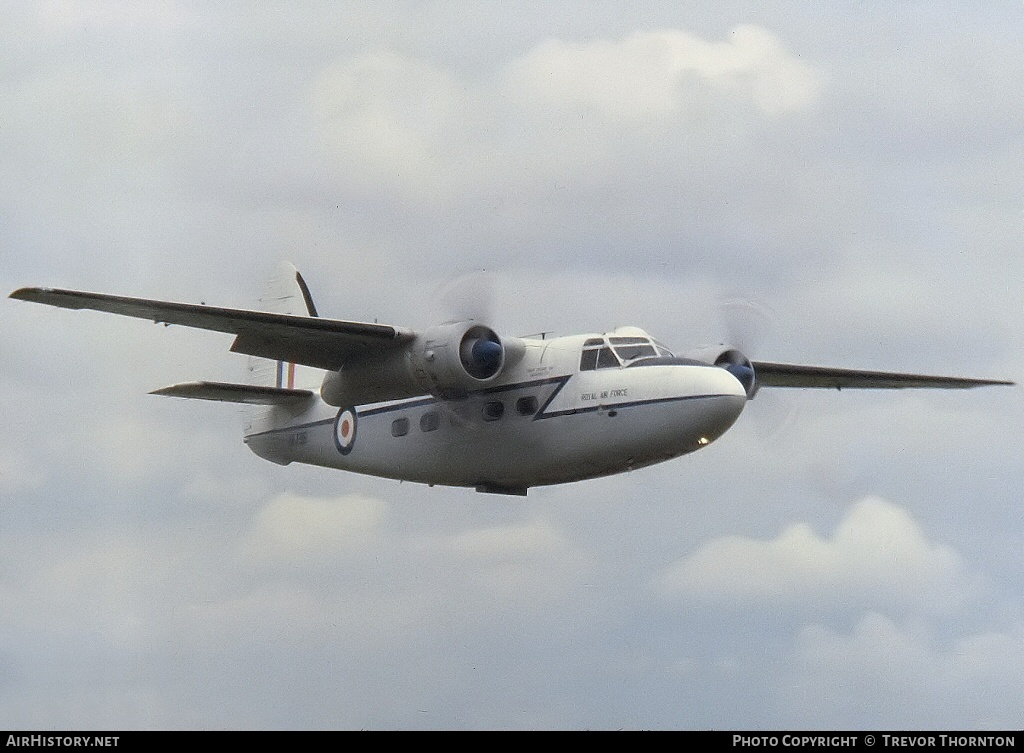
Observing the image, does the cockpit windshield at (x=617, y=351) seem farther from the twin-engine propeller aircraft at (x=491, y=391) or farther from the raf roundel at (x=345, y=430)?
the raf roundel at (x=345, y=430)

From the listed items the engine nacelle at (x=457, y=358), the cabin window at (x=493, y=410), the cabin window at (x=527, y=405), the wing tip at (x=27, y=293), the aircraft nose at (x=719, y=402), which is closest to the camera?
the wing tip at (x=27, y=293)

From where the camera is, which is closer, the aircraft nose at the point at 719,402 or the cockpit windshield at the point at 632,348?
the aircraft nose at the point at 719,402

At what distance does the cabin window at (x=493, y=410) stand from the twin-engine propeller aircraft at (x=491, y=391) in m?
0.02

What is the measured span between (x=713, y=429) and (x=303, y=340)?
7.91 meters

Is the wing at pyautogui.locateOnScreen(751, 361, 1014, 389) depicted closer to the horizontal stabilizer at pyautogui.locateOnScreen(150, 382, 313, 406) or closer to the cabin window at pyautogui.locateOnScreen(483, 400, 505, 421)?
the cabin window at pyautogui.locateOnScreen(483, 400, 505, 421)

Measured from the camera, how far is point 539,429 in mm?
26828

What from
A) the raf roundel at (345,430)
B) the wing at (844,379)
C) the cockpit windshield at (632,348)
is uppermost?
the wing at (844,379)

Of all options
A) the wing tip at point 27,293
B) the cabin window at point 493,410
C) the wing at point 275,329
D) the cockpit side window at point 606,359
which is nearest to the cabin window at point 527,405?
the cabin window at point 493,410

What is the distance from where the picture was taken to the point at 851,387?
114 feet

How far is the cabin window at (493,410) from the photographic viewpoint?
27.3 meters

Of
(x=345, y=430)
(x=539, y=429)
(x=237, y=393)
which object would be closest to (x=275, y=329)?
(x=345, y=430)

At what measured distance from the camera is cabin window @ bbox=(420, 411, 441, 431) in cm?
2817
